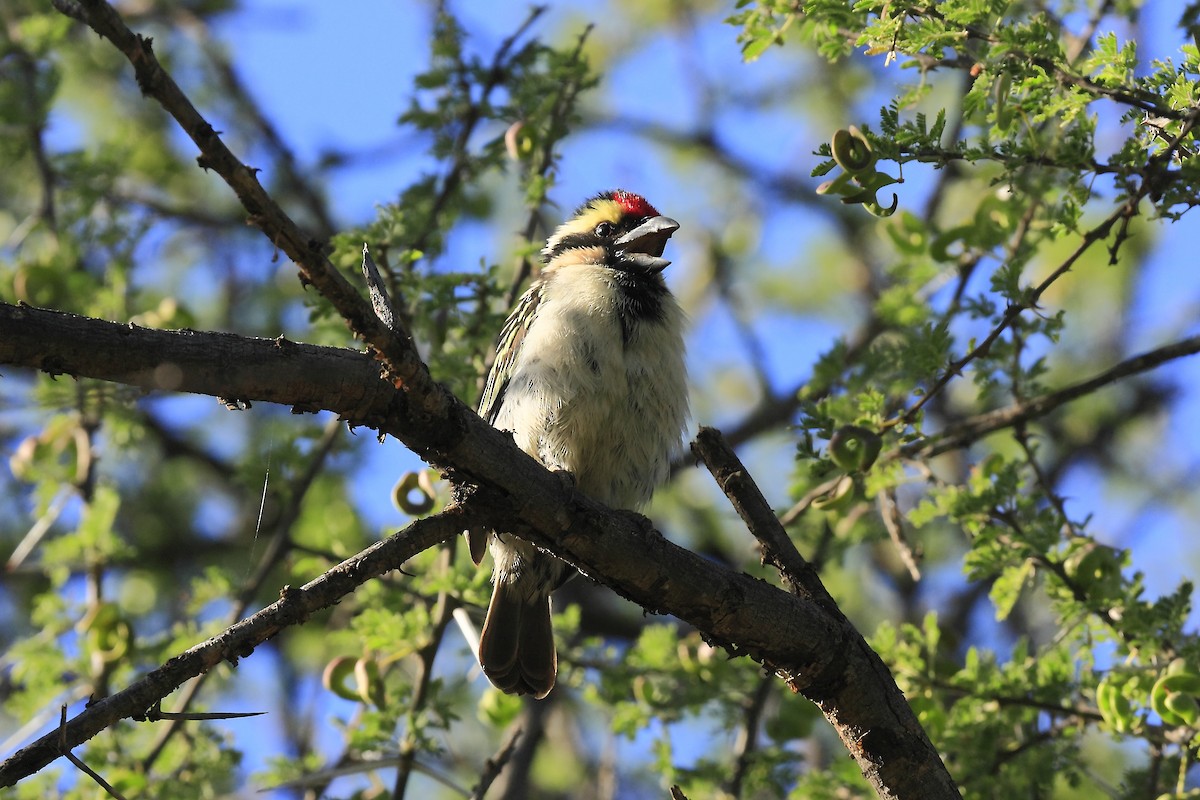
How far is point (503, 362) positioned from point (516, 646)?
87 cm

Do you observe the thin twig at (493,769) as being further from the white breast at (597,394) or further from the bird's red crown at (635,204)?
the bird's red crown at (635,204)

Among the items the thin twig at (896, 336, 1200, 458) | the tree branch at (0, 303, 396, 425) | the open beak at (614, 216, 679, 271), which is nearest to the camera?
the tree branch at (0, 303, 396, 425)

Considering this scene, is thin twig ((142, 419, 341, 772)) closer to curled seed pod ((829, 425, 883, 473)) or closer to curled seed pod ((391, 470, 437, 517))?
curled seed pod ((391, 470, 437, 517))

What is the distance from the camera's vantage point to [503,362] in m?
3.86

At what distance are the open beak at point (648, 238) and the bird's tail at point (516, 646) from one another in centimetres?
122

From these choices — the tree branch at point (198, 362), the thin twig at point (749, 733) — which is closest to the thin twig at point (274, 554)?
the thin twig at point (749, 733)

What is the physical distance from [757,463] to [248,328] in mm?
2851

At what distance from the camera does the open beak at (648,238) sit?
425cm

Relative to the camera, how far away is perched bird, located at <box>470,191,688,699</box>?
11.8 ft

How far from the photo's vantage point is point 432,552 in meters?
4.24

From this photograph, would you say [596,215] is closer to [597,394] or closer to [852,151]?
[597,394]

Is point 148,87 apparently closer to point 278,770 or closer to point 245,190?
point 245,190

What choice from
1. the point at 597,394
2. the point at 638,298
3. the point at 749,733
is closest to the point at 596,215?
the point at 638,298

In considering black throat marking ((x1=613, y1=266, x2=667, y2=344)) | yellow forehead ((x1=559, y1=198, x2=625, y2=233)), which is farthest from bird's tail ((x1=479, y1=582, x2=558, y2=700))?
yellow forehead ((x1=559, y1=198, x2=625, y2=233))
